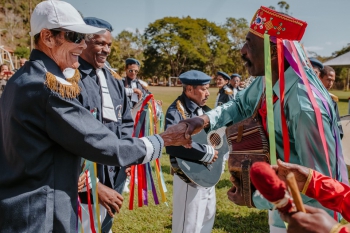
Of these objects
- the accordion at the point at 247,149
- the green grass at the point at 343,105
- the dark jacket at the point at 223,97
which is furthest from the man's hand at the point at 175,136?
the green grass at the point at 343,105

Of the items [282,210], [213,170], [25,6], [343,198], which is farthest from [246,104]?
[25,6]

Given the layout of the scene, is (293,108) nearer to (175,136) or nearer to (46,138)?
(175,136)

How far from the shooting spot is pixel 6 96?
1937mm

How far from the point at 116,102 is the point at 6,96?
1290 millimetres

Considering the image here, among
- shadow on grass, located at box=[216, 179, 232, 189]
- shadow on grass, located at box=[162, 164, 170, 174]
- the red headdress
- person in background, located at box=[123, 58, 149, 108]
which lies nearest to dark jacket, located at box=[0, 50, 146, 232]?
the red headdress

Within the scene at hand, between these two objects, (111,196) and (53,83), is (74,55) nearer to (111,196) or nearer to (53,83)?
(53,83)

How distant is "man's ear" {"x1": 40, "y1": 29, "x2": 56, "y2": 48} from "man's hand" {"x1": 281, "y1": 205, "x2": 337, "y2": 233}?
1627 millimetres

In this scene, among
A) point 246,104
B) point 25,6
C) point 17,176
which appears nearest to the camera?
point 17,176

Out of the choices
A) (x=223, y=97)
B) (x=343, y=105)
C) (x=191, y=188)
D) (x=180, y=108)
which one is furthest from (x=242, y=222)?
(x=343, y=105)

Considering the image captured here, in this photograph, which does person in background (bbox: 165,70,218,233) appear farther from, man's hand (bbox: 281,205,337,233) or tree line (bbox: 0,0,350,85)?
tree line (bbox: 0,0,350,85)

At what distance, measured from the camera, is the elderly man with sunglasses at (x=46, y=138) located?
6.01 ft

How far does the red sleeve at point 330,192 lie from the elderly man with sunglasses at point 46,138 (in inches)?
43.9

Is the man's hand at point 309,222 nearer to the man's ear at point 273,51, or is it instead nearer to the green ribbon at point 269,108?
the green ribbon at point 269,108

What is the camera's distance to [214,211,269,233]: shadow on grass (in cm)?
487
